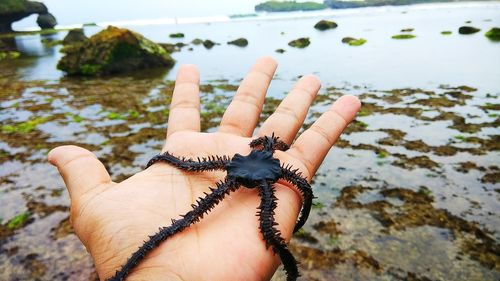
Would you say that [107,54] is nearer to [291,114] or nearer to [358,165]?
[358,165]

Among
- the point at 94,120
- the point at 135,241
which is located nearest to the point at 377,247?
the point at 135,241

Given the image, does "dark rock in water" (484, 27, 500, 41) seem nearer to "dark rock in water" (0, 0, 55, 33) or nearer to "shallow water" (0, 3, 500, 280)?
"shallow water" (0, 3, 500, 280)

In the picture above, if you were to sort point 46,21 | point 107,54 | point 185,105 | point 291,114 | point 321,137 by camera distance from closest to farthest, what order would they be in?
point 321,137
point 291,114
point 185,105
point 107,54
point 46,21

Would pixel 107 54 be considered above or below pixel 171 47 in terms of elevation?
above

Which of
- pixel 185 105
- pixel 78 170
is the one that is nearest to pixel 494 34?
pixel 185 105

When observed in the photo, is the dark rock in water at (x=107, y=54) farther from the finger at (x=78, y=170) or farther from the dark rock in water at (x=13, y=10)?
the dark rock in water at (x=13, y=10)

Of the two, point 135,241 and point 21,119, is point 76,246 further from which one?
point 21,119

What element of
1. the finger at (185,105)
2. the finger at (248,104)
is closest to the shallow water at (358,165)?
the finger at (248,104)
